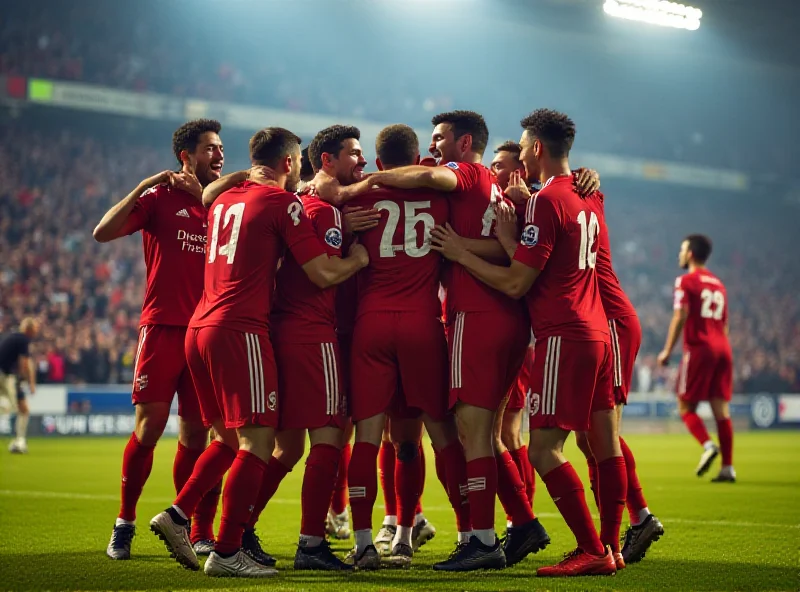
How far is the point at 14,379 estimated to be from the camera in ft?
53.1

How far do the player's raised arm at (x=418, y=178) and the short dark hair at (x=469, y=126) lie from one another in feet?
1.51

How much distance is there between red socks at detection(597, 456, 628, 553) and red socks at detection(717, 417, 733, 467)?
6.46m

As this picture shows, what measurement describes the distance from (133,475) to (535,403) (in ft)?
8.04

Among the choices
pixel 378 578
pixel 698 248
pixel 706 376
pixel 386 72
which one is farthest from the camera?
pixel 386 72

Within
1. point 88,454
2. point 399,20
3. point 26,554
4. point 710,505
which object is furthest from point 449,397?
point 399,20

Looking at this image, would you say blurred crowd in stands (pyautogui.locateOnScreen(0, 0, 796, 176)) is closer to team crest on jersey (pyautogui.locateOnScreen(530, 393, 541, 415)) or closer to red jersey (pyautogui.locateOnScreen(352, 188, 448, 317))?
red jersey (pyautogui.locateOnScreen(352, 188, 448, 317))

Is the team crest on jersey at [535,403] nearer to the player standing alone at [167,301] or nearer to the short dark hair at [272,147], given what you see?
the short dark hair at [272,147]

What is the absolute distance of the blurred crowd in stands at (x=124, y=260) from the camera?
22578 mm

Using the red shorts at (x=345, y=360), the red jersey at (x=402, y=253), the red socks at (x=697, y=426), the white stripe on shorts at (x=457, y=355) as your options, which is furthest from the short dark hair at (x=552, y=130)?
the red socks at (x=697, y=426)

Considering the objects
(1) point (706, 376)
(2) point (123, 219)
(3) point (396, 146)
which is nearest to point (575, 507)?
(3) point (396, 146)

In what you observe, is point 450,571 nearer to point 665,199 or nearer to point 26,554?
point 26,554

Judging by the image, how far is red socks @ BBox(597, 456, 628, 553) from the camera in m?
5.51

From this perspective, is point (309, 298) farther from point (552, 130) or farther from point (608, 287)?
point (608, 287)

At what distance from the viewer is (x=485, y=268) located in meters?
5.42
